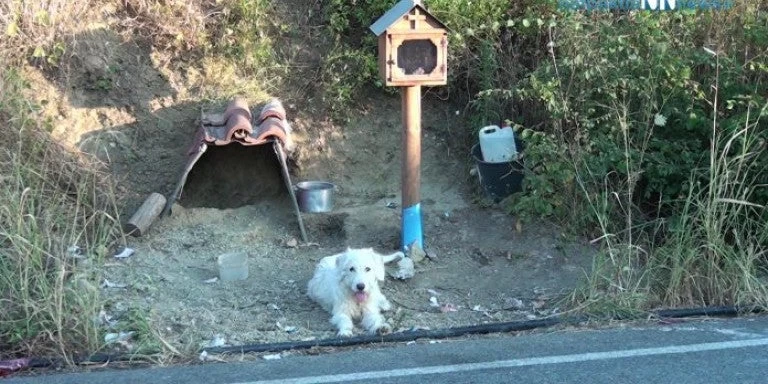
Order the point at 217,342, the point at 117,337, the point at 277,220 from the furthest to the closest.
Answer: the point at 277,220
the point at 217,342
the point at 117,337

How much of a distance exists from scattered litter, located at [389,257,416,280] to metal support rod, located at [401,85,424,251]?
0.28 metres

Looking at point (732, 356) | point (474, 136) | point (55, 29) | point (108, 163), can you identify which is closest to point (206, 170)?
point (108, 163)

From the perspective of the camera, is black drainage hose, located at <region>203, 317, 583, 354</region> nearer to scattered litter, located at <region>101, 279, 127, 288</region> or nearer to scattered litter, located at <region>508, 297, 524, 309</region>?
scattered litter, located at <region>508, 297, 524, 309</region>

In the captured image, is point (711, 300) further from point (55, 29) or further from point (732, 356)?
point (55, 29)

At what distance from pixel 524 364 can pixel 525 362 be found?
38 millimetres

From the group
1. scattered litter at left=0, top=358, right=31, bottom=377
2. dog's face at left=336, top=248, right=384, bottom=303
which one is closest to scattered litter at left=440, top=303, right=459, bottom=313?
dog's face at left=336, top=248, right=384, bottom=303

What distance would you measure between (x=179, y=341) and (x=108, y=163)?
335cm

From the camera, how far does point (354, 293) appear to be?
6281 mm

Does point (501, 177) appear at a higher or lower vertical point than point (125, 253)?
higher

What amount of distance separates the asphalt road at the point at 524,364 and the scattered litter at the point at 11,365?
178mm

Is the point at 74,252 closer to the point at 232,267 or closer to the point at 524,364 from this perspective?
the point at 232,267

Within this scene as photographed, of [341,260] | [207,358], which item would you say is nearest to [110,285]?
[207,358]

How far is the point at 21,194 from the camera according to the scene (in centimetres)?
660

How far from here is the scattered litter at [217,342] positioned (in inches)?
225
